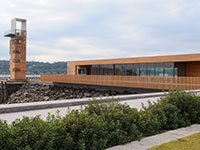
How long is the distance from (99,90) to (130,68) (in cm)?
585

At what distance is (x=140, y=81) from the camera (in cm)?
2817

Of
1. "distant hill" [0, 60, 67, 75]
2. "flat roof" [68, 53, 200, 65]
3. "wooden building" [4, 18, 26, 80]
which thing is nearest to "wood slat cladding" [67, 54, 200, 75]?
"flat roof" [68, 53, 200, 65]

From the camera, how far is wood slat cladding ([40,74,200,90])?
80.2 ft

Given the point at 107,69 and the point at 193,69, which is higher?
the point at 107,69

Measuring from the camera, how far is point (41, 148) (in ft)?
14.6

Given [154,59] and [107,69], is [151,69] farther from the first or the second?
[107,69]

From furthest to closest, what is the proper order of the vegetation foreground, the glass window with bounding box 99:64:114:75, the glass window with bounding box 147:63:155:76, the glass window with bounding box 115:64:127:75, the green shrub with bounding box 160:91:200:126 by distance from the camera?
the glass window with bounding box 99:64:114:75, the glass window with bounding box 115:64:127:75, the glass window with bounding box 147:63:155:76, the green shrub with bounding box 160:91:200:126, the vegetation foreground

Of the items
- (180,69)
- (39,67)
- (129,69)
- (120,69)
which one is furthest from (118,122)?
(39,67)

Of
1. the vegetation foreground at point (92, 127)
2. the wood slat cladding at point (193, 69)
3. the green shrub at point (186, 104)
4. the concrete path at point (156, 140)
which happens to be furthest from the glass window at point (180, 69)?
the concrete path at point (156, 140)

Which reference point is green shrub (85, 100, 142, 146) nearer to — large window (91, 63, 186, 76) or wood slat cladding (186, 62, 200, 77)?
large window (91, 63, 186, 76)

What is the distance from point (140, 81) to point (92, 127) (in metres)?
23.5

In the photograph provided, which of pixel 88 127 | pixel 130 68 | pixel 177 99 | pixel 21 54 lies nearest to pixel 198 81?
pixel 130 68

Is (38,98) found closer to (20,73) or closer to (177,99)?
(20,73)

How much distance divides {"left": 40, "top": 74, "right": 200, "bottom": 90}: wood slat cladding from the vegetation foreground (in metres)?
14.3
